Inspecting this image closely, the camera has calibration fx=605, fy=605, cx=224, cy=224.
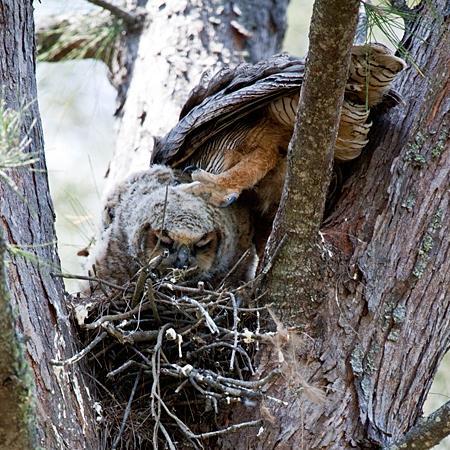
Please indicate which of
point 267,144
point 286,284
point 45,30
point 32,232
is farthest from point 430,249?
point 45,30

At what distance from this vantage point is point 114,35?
5.09m

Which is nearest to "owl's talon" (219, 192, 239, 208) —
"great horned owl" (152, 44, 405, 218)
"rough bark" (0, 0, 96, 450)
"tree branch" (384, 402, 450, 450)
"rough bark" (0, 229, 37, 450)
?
"great horned owl" (152, 44, 405, 218)

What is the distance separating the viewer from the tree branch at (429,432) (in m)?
2.27

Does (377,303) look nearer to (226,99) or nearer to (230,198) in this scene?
(230,198)

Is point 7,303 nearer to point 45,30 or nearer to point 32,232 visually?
point 32,232

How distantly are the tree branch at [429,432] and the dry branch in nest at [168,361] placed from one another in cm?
51

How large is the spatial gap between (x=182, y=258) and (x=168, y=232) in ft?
0.58

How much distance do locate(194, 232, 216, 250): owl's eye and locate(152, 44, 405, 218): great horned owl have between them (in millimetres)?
246

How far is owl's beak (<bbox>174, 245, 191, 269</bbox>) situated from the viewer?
354 cm

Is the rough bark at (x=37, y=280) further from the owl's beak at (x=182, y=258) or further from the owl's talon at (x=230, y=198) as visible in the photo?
the owl's talon at (x=230, y=198)

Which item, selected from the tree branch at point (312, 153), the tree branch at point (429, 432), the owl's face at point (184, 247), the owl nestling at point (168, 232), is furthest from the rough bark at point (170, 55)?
the tree branch at point (429, 432)

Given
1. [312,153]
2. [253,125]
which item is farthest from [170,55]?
[312,153]

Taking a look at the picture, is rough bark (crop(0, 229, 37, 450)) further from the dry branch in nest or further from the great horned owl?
the great horned owl

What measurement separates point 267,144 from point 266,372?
1.45 m
